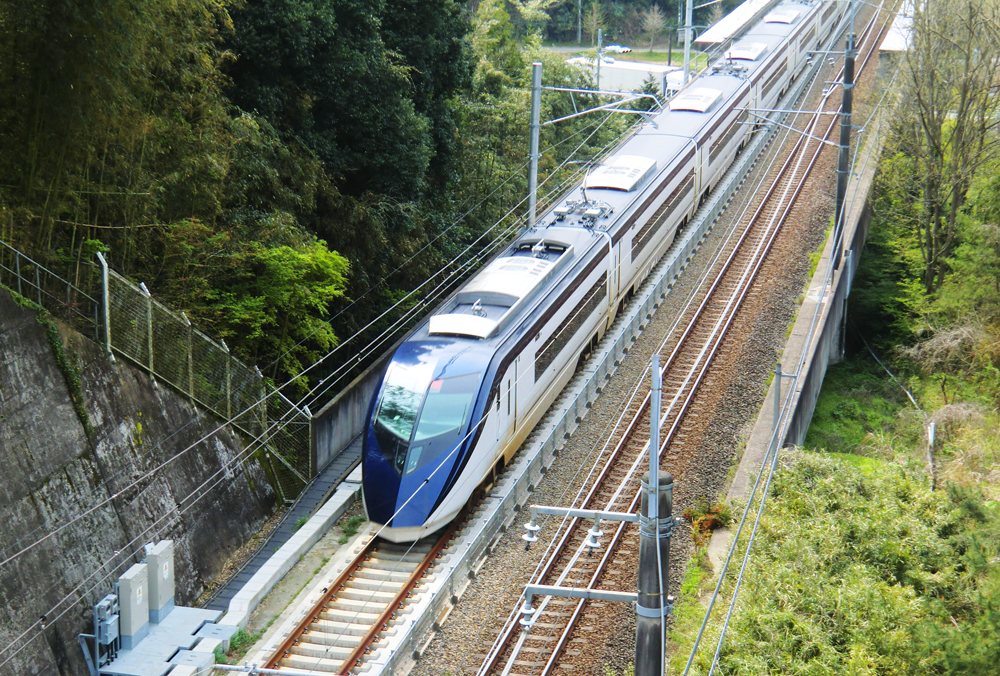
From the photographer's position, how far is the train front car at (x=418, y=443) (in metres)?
17.5

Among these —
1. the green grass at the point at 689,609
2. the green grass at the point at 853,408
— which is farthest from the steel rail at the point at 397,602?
the green grass at the point at 853,408

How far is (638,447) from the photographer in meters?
21.8

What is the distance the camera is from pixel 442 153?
30234 mm

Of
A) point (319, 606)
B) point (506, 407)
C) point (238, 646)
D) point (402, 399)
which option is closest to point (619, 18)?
point (506, 407)

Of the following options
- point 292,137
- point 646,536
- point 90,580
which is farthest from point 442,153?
point 646,536

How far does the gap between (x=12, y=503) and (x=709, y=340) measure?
16351 millimetres

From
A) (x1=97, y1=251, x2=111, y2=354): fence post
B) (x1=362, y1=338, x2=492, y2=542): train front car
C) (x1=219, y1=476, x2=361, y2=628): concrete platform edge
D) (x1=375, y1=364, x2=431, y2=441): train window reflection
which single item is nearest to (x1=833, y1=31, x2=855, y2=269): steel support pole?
(x1=362, y1=338, x2=492, y2=542): train front car

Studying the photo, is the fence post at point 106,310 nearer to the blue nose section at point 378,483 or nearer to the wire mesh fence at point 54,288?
the wire mesh fence at point 54,288

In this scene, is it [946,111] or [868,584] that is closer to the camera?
[868,584]

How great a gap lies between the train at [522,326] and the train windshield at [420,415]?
0.07 ft

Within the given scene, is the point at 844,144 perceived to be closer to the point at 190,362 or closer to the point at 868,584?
the point at 868,584

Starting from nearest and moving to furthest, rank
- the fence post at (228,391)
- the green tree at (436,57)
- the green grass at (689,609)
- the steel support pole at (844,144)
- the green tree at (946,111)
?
the green grass at (689,609), the fence post at (228,391), the green tree at (436,57), the steel support pole at (844,144), the green tree at (946,111)

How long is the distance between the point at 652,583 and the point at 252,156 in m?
15.1

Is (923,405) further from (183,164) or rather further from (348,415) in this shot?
(183,164)
